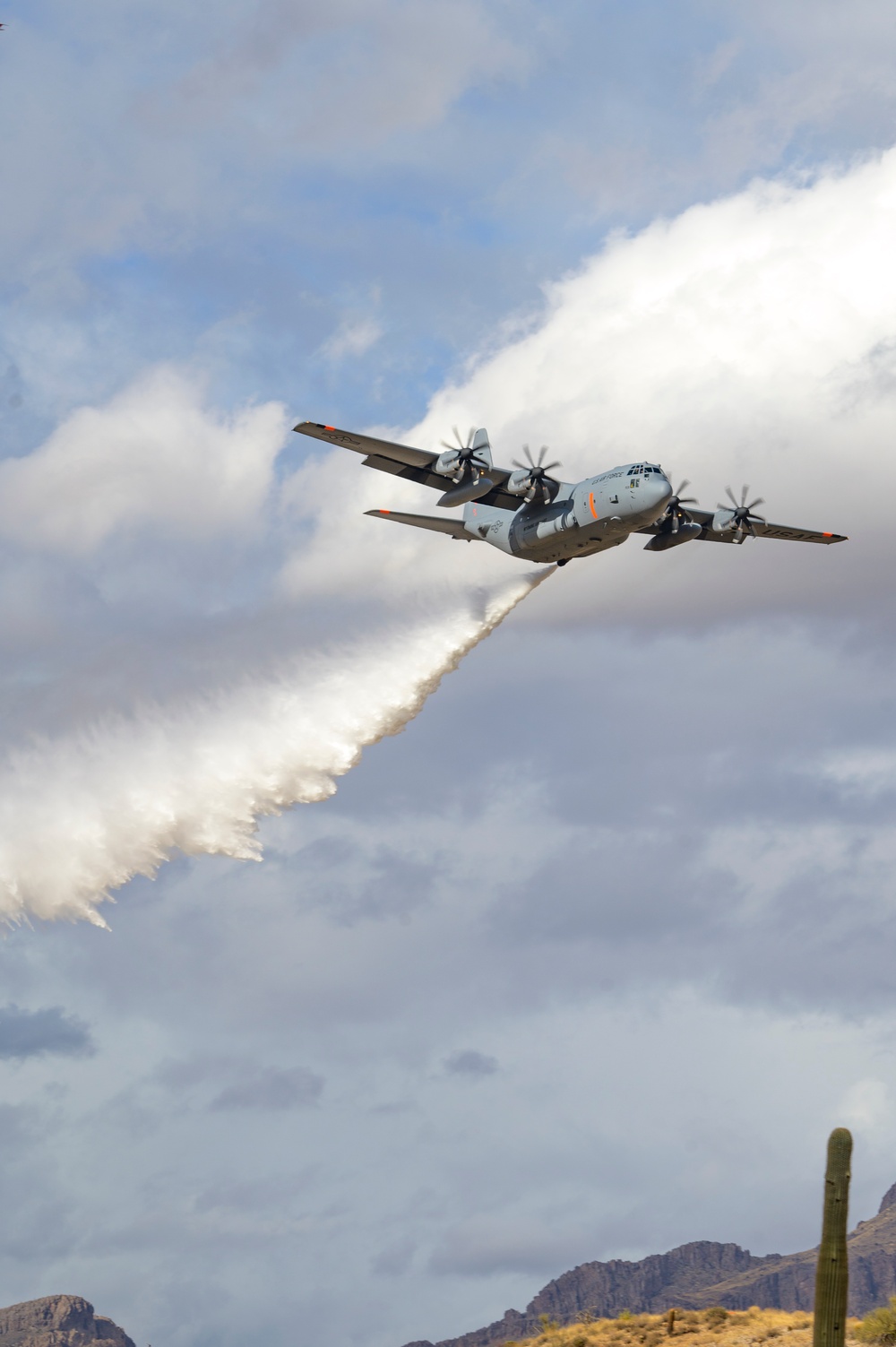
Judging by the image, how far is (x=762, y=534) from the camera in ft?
204

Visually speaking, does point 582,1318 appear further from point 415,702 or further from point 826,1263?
point 415,702

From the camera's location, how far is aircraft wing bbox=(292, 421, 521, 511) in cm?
4959

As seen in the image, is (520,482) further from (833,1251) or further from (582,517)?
(833,1251)

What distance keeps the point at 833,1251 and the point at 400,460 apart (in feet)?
119

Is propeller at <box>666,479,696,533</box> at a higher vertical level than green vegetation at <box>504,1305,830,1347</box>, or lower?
higher

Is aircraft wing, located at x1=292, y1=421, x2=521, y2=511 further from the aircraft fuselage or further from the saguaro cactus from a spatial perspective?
the saguaro cactus

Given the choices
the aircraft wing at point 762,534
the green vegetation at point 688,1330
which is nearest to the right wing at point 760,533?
the aircraft wing at point 762,534

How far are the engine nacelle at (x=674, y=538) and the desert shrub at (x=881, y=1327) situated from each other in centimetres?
3409

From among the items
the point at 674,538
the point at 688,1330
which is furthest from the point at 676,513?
the point at 688,1330

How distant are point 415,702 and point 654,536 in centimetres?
1241

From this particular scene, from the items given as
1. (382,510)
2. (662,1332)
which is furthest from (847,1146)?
(382,510)

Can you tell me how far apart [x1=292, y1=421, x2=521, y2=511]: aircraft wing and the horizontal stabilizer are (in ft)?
6.13

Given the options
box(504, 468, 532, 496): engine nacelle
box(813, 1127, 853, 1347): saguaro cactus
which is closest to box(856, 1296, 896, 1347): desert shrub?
box(813, 1127, 853, 1347): saguaro cactus

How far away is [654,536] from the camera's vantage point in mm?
59094
